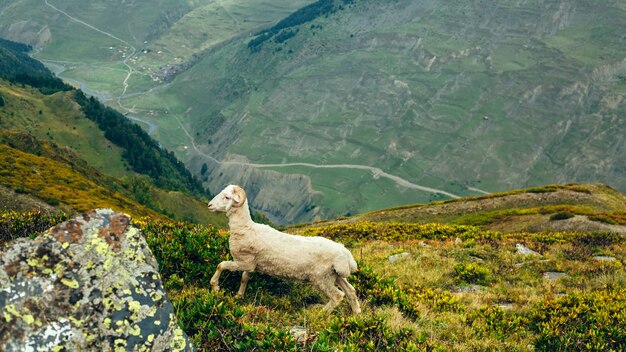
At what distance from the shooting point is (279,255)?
13891mm

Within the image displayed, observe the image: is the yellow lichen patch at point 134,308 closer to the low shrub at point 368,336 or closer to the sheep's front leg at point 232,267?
the low shrub at point 368,336

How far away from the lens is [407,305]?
14594 millimetres

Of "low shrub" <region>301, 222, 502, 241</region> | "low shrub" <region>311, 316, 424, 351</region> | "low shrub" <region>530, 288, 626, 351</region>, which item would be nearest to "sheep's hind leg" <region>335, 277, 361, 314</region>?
"low shrub" <region>311, 316, 424, 351</region>

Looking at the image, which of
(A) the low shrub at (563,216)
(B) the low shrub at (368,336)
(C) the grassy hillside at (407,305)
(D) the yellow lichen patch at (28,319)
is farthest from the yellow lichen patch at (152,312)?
(A) the low shrub at (563,216)

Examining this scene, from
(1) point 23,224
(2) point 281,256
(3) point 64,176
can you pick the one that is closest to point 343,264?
(2) point 281,256

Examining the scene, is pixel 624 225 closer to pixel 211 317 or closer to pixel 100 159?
pixel 211 317

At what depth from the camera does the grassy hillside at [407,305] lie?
10703 millimetres

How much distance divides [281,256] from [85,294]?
274 inches

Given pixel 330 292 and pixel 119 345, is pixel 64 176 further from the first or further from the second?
pixel 119 345

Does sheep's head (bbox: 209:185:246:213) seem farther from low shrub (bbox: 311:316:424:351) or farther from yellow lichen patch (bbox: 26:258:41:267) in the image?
yellow lichen patch (bbox: 26:258:41:267)

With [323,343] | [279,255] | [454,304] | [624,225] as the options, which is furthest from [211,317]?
[624,225]

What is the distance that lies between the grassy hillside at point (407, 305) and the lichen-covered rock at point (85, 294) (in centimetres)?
189

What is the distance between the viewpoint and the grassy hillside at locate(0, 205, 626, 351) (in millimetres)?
10703

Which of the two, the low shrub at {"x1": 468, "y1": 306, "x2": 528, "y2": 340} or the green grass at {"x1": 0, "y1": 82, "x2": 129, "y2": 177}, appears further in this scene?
the green grass at {"x1": 0, "y1": 82, "x2": 129, "y2": 177}
